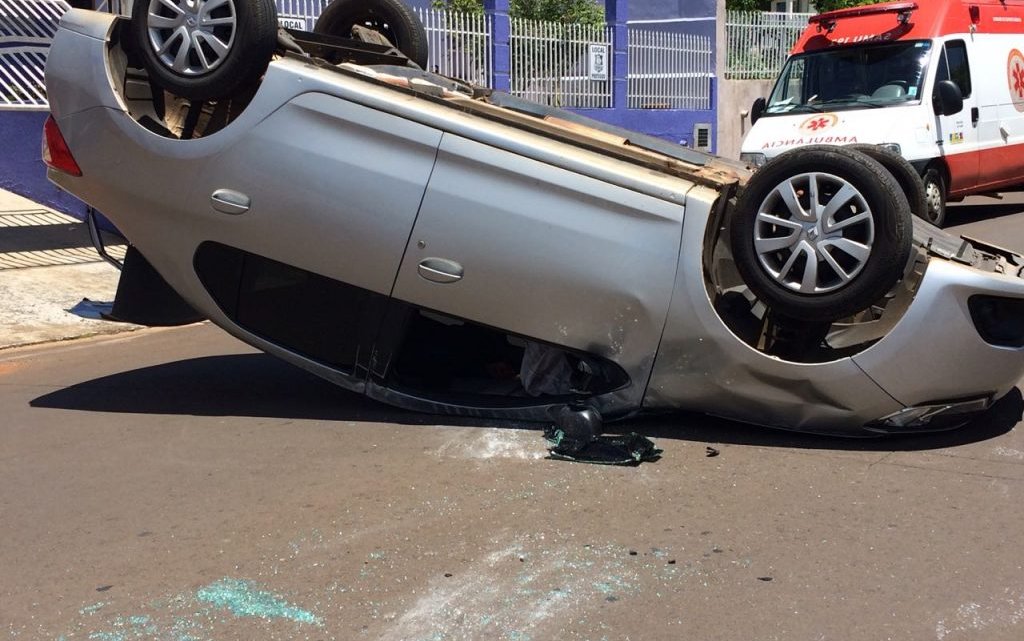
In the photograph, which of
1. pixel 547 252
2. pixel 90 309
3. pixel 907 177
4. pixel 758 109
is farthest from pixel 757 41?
pixel 547 252

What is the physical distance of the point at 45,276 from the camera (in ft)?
32.0

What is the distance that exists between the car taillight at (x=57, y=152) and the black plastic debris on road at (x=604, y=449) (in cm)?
281

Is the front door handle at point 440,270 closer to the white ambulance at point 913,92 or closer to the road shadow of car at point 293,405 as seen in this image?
the road shadow of car at point 293,405

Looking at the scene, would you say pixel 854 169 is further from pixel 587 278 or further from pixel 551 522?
pixel 551 522

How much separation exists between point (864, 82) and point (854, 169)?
8323 millimetres

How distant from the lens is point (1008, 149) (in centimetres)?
1359

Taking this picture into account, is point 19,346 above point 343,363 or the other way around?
the other way around

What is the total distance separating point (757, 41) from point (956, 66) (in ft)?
29.4

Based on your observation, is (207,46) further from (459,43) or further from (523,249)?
(459,43)

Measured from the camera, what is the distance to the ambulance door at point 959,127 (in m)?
12.2

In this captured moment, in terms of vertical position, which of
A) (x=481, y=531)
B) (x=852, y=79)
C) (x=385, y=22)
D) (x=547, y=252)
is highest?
(x=385, y=22)

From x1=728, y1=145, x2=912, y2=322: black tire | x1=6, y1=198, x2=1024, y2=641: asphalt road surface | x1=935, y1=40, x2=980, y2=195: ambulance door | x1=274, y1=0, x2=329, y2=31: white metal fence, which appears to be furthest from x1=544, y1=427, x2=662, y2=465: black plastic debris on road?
x1=274, y1=0, x2=329, y2=31: white metal fence

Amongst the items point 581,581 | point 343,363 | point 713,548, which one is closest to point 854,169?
point 713,548

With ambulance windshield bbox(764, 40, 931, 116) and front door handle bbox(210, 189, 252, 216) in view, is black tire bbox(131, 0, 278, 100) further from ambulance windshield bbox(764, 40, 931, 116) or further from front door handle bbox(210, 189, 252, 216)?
ambulance windshield bbox(764, 40, 931, 116)
